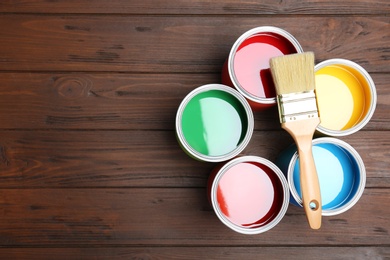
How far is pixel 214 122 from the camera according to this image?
3.01ft

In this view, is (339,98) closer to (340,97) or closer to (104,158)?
(340,97)

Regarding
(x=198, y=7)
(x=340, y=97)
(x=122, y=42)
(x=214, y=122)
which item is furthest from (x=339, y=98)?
(x=122, y=42)

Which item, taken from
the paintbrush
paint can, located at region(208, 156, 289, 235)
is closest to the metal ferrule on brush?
the paintbrush

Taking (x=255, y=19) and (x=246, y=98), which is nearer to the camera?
(x=246, y=98)

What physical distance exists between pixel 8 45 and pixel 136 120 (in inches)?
13.3

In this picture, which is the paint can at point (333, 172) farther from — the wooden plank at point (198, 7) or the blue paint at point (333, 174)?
the wooden plank at point (198, 7)

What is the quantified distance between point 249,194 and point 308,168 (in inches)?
5.8

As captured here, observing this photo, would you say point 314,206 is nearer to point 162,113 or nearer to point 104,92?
point 162,113

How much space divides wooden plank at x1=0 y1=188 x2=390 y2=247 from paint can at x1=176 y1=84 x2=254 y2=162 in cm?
14

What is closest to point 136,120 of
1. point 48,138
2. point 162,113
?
point 162,113

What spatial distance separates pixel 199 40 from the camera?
1.01 m

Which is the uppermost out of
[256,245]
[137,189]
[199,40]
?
[199,40]

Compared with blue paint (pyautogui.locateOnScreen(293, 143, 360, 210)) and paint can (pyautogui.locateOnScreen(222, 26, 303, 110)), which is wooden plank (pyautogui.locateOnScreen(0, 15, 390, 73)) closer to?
paint can (pyautogui.locateOnScreen(222, 26, 303, 110))

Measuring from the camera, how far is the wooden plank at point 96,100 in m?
0.99
